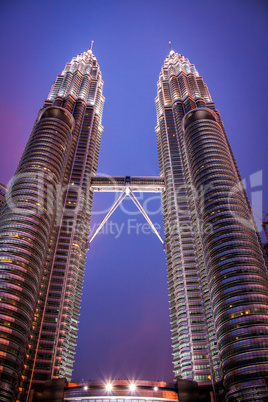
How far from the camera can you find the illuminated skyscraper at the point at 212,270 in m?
88.8

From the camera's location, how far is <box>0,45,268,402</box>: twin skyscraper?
297 ft

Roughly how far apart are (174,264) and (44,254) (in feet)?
167

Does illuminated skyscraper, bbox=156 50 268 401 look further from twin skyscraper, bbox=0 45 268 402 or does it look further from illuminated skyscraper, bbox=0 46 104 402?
illuminated skyscraper, bbox=0 46 104 402

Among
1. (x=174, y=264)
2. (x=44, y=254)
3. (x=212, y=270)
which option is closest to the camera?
(x=212, y=270)

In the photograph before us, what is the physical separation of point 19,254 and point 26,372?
35.1 m

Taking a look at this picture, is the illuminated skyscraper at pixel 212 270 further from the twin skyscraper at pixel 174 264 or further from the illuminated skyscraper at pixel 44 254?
the illuminated skyscraper at pixel 44 254

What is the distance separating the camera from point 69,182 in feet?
510

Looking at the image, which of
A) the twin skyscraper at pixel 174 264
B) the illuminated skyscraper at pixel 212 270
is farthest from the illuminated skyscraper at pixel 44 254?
the illuminated skyscraper at pixel 212 270

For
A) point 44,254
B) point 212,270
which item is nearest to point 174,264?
point 212,270

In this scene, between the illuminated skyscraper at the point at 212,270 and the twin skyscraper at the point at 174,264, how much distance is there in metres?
0.36

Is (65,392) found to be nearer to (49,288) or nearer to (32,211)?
(49,288)

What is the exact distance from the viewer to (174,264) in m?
133

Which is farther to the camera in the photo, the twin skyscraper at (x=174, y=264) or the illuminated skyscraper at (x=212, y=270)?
the twin skyscraper at (x=174, y=264)

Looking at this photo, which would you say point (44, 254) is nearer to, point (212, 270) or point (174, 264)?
point (174, 264)
